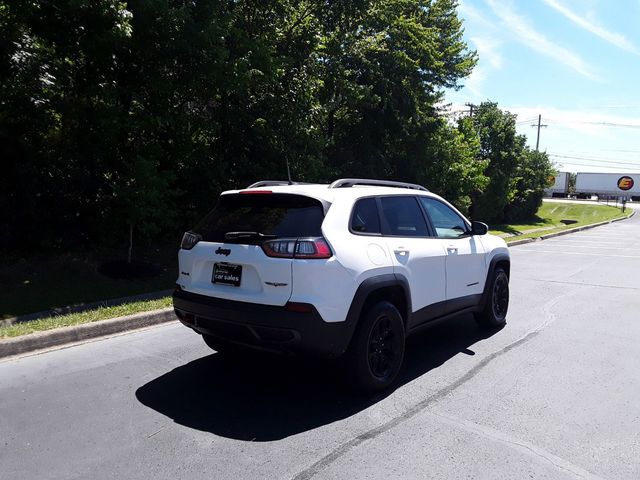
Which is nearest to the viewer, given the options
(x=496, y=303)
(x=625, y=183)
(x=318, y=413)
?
(x=318, y=413)

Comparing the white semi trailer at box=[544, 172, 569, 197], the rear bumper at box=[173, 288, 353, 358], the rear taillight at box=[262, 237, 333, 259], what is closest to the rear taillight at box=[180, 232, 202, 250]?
the rear bumper at box=[173, 288, 353, 358]

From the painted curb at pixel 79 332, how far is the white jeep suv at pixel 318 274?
1646mm

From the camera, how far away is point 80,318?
20.5 ft

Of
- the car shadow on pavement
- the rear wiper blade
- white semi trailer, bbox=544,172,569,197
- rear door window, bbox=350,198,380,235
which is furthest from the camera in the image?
white semi trailer, bbox=544,172,569,197

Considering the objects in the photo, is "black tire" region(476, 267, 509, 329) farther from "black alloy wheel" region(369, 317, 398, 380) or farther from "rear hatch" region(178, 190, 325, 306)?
"rear hatch" region(178, 190, 325, 306)

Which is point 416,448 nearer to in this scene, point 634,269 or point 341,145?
point 634,269

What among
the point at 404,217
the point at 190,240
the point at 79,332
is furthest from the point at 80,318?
the point at 404,217

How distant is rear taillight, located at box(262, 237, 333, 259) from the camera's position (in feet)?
12.9

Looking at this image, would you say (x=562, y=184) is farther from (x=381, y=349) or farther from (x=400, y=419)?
(x=400, y=419)

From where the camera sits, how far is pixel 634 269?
1291 cm

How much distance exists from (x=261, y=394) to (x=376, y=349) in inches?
41.9

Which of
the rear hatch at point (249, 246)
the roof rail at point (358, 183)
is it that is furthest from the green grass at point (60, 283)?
the roof rail at point (358, 183)

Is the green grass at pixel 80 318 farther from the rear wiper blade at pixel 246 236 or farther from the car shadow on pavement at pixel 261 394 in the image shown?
the rear wiper blade at pixel 246 236

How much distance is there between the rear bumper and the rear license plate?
16cm
